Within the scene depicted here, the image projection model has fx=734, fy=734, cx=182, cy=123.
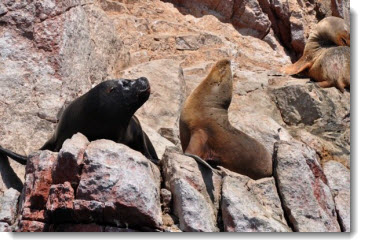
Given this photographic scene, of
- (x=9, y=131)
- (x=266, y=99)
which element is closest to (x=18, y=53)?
(x=9, y=131)

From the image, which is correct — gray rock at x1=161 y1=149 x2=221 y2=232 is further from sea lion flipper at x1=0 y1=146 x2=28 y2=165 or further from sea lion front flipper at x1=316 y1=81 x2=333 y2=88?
sea lion front flipper at x1=316 y1=81 x2=333 y2=88

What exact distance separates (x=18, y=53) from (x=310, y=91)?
13.9 ft

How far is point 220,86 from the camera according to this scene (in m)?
7.80

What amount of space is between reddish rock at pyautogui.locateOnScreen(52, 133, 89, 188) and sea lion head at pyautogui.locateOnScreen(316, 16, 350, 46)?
694 cm

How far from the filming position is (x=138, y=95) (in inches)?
270

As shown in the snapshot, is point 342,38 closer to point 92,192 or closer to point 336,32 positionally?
point 336,32

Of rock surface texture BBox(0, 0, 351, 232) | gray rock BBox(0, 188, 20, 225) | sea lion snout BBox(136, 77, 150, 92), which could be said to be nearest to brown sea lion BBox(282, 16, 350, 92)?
rock surface texture BBox(0, 0, 351, 232)

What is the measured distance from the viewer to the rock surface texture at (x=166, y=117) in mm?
5789

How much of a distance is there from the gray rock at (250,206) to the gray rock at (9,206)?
5.68ft

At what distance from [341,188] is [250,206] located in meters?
1.56

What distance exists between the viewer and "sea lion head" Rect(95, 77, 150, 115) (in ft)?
22.3

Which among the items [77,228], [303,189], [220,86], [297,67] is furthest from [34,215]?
[297,67]

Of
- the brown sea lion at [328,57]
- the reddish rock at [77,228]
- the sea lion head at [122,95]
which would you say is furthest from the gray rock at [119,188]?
the brown sea lion at [328,57]

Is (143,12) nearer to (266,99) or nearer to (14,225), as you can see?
(266,99)
